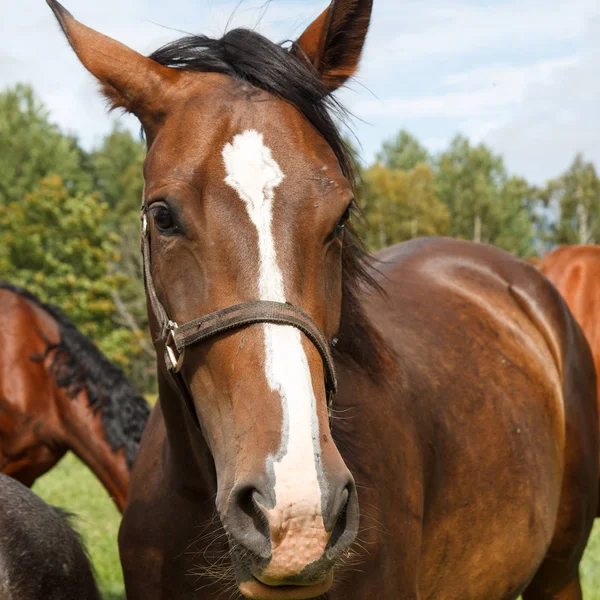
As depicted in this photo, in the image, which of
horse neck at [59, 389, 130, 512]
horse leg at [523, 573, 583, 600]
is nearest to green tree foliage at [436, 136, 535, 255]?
horse neck at [59, 389, 130, 512]

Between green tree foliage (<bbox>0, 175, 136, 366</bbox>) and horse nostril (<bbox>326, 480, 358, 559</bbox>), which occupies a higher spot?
green tree foliage (<bbox>0, 175, 136, 366</bbox>)

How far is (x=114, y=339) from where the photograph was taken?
1205 inches

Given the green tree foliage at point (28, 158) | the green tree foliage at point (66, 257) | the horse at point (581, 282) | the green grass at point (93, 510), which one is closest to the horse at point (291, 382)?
the green grass at point (93, 510)

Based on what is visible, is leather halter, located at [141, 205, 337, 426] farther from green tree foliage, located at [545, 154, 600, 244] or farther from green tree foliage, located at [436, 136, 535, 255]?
green tree foliage, located at [545, 154, 600, 244]

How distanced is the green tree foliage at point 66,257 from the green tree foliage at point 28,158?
1134 centimetres

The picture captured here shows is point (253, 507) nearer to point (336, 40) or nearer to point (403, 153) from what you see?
point (336, 40)

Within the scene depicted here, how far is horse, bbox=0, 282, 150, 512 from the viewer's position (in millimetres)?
6688

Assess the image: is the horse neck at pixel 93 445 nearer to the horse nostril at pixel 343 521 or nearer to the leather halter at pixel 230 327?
the leather halter at pixel 230 327

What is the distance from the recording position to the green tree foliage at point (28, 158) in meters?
41.9

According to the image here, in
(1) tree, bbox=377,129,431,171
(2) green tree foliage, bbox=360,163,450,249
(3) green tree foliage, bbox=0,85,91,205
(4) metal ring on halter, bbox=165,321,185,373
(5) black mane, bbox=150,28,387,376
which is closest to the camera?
(4) metal ring on halter, bbox=165,321,185,373

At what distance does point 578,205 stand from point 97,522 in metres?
45.9

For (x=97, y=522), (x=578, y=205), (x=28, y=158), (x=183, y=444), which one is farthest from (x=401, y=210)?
(x=183, y=444)

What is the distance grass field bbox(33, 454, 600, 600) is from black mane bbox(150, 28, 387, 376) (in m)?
1.72

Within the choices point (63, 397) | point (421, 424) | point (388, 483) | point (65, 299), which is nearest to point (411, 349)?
point (421, 424)
